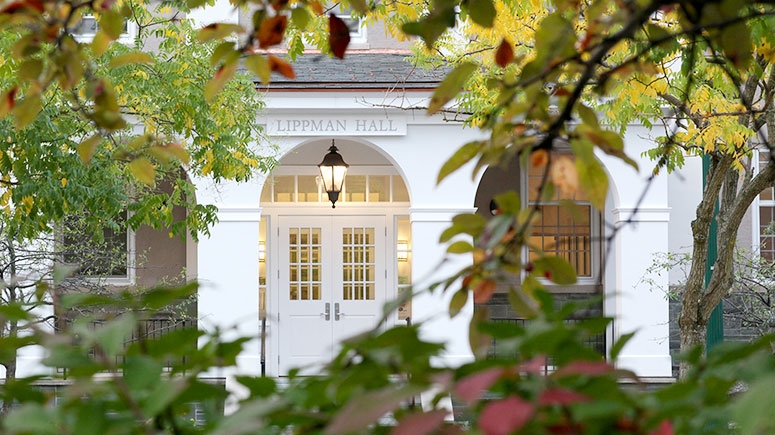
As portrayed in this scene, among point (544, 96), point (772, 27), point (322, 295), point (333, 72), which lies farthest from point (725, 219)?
point (322, 295)

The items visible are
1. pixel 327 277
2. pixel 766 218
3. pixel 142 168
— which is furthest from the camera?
pixel 327 277

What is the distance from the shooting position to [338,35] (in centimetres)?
147

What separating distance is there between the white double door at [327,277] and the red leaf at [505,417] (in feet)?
47.4

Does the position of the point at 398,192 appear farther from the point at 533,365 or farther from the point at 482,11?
the point at 533,365

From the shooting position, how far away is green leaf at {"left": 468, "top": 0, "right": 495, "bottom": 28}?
1.53 meters

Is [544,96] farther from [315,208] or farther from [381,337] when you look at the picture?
[315,208]

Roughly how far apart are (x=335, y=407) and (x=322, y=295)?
14.3 metres

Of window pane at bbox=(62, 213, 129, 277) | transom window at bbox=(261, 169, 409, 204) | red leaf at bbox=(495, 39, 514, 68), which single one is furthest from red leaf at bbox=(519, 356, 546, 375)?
transom window at bbox=(261, 169, 409, 204)

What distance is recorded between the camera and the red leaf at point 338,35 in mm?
1449

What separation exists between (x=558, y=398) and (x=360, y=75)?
1261 cm

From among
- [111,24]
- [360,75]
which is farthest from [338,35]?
[360,75]

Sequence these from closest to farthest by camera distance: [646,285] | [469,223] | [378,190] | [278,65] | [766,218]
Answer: [469,223], [278,65], [646,285], [766,218], [378,190]

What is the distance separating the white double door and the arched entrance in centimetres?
2

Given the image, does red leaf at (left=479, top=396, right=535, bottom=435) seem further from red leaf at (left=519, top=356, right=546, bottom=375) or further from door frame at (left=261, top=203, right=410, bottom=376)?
door frame at (left=261, top=203, right=410, bottom=376)
